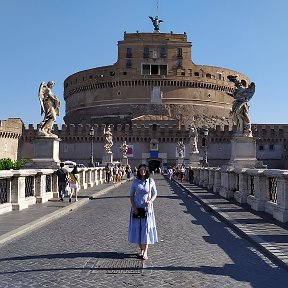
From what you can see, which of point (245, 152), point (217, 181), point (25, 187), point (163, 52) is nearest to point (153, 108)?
point (163, 52)

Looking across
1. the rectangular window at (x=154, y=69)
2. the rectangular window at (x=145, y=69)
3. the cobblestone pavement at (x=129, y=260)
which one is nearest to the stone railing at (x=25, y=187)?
the cobblestone pavement at (x=129, y=260)

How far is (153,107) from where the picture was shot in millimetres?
75438

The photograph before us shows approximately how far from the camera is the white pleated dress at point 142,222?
6191 mm

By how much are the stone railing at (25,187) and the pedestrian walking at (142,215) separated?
4776 millimetres

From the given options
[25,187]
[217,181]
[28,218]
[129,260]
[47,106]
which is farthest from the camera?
[217,181]

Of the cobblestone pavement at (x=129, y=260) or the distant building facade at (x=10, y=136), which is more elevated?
the distant building facade at (x=10, y=136)

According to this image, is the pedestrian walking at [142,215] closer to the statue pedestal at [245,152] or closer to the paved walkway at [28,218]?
the paved walkway at [28,218]

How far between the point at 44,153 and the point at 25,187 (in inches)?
136

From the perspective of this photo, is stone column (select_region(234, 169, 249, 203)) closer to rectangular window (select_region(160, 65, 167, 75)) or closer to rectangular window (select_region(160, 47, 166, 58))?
rectangular window (select_region(160, 65, 167, 75))

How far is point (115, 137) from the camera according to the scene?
225 ft

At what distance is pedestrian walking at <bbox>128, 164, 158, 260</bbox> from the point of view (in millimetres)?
6195

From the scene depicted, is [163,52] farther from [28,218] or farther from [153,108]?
[28,218]

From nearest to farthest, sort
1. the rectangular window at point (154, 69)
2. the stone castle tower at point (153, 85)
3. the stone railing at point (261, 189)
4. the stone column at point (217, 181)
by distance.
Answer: the stone railing at point (261, 189)
the stone column at point (217, 181)
the stone castle tower at point (153, 85)
the rectangular window at point (154, 69)

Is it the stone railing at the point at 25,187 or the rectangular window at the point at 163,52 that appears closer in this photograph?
the stone railing at the point at 25,187
